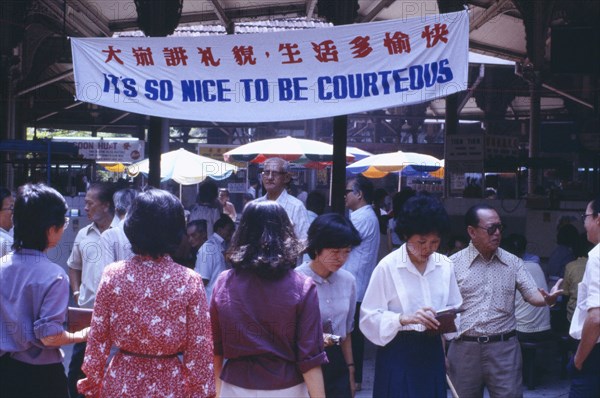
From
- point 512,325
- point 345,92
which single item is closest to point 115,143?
point 345,92

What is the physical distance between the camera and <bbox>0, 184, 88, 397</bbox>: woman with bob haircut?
12.1 ft

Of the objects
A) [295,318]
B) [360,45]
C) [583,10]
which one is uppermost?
[583,10]

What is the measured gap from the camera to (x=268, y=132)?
25484mm

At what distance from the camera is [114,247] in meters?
5.29

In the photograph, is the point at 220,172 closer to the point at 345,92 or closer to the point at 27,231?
the point at 345,92

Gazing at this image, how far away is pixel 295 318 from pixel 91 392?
961 millimetres

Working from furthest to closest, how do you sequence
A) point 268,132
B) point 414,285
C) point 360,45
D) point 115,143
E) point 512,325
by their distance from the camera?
point 268,132, point 115,143, point 360,45, point 512,325, point 414,285

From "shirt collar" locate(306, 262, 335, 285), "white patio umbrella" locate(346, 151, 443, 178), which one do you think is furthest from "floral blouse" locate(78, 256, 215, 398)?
"white patio umbrella" locate(346, 151, 443, 178)

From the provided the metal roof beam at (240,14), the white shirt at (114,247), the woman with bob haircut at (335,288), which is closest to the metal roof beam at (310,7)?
the metal roof beam at (240,14)

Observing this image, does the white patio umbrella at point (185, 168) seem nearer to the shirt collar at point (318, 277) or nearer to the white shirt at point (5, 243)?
the white shirt at point (5, 243)

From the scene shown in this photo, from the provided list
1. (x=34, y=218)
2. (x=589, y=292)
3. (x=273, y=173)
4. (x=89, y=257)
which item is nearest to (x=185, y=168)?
(x=273, y=173)

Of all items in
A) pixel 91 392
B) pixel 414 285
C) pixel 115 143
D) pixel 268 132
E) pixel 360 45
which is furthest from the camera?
pixel 268 132

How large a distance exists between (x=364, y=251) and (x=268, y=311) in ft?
12.6

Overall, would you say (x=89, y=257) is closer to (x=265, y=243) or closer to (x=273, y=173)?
(x=273, y=173)
